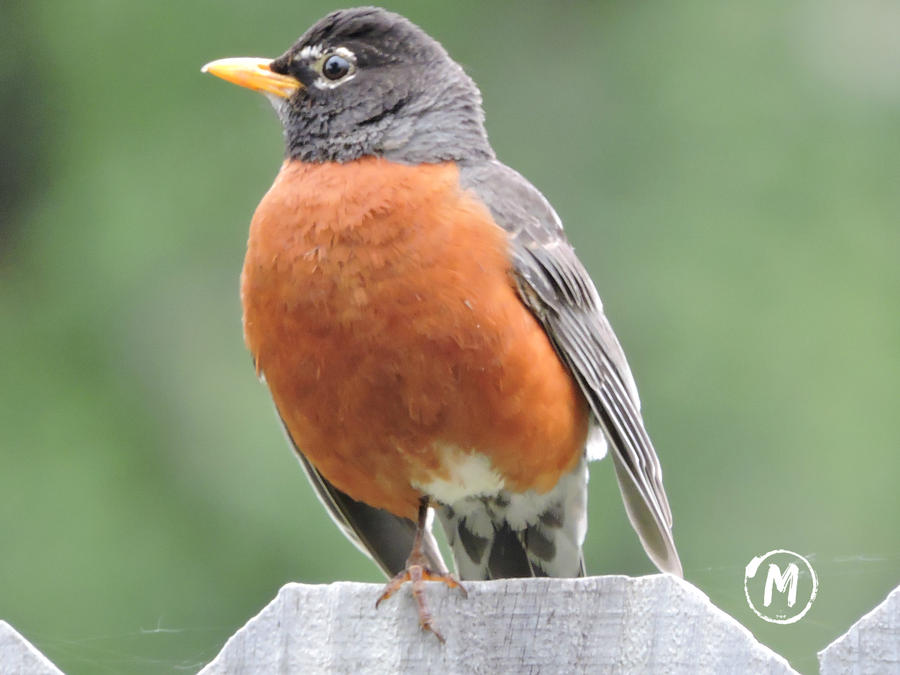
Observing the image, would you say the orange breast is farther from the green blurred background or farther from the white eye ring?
the green blurred background

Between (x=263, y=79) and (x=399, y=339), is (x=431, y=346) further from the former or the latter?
(x=263, y=79)

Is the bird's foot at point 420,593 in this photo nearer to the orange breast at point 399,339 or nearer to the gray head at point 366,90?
the orange breast at point 399,339

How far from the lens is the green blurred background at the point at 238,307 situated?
4.38 m

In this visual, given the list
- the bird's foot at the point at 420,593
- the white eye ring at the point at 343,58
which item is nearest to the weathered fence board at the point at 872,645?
the bird's foot at the point at 420,593

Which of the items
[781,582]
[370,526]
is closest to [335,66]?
[370,526]

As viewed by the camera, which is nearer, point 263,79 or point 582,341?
point 582,341

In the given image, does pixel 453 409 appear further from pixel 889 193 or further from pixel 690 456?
pixel 889 193

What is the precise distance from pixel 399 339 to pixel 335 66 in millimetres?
972

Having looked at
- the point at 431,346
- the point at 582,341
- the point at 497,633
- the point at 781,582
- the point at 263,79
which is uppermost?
the point at 263,79

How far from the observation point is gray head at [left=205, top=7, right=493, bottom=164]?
118 inches

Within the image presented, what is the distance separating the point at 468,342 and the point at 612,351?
51 cm

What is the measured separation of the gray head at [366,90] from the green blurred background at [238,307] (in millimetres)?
1496

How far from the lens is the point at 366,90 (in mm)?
3152

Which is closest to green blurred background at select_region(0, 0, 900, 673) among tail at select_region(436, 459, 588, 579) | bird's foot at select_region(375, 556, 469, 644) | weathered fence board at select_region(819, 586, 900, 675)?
tail at select_region(436, 459, 588, 579)
